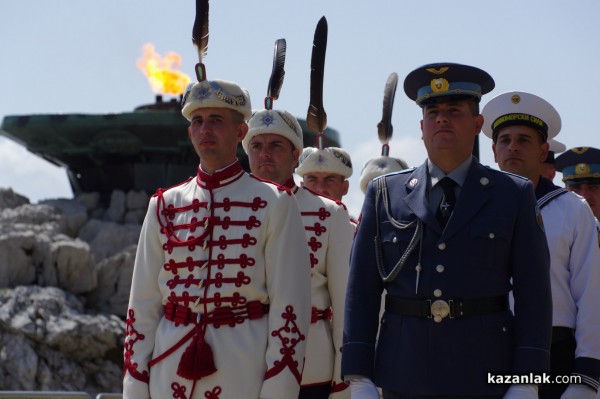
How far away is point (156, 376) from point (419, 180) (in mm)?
1617

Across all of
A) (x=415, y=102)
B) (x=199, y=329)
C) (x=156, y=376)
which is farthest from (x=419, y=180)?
(x=156, y=376)

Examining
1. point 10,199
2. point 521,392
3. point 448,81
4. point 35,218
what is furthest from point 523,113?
point 10,199

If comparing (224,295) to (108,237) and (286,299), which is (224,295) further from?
(108,237)

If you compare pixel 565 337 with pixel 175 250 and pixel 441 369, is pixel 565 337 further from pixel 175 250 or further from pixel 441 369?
pixel 175 250

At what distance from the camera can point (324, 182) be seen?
7.76m

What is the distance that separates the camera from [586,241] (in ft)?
17.8

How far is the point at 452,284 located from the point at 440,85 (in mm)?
865

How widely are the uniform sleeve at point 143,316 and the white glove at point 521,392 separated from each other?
73.4 inches

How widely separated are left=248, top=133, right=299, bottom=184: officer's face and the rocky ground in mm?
13158

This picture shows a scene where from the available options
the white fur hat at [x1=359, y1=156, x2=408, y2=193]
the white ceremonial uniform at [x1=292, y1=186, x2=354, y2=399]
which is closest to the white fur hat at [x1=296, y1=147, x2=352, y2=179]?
the white fur hat at [x1=359, y1=156, x2=408, y2=193]

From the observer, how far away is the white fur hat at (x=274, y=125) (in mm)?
6613

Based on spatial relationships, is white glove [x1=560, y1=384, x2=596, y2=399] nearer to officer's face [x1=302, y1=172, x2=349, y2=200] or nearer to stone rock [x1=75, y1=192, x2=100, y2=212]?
officer's face [x1=302, y1=172, x2=349, y2=200]

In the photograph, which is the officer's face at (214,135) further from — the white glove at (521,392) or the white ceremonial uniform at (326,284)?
the white glove at (521,392)

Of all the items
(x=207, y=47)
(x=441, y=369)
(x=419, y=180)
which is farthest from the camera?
(x=207, y=47)
